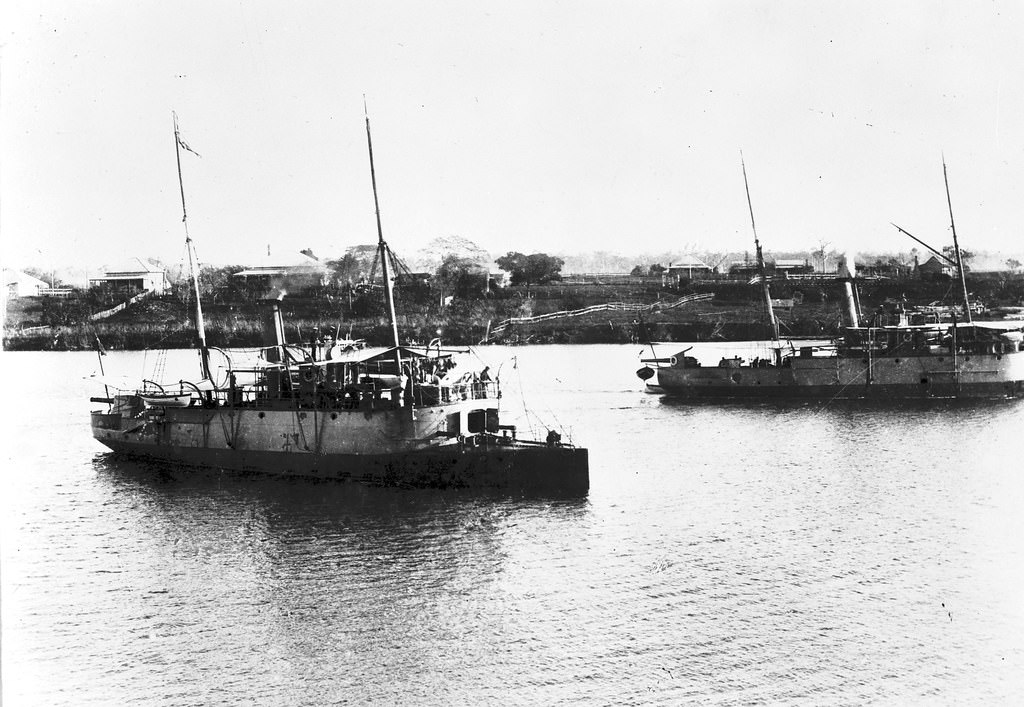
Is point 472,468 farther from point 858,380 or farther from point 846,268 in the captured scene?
point 846,268

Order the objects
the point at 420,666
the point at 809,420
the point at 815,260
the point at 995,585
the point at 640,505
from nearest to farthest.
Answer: the point at 420,666 → the point at 995,585 → the point at 640,505 → the point at 809,420 → the point at 815,260

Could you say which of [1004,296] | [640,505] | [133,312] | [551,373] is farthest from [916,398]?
[133,312]

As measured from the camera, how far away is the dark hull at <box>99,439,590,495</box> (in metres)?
35.1

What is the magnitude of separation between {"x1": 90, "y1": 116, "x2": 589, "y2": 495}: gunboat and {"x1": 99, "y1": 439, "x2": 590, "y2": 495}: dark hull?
0.13 ft

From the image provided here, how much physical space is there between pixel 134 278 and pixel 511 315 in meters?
31.3

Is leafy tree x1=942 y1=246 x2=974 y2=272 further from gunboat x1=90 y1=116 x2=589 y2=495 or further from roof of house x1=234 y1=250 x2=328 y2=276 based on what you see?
roof of house x1=234 y1=250 x2=328 y2=276

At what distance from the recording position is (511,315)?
241 feet

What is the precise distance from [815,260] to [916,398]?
12.5 meters

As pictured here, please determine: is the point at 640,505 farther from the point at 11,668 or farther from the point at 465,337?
the point at 465,337

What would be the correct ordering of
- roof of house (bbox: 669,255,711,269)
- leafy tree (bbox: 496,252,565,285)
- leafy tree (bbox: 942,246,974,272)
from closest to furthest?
1. leafy tree (bbox: 496,252,565,285)
2. leafy tree (bbox: 942,246,974,272)
3. roof of house (bbox: 669,255,711,269)

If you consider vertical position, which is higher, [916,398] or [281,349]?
[281,349]

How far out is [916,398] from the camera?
206ft

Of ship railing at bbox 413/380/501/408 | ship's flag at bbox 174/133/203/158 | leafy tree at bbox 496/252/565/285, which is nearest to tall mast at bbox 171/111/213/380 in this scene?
ship's flag at bbox 174/133/203/158

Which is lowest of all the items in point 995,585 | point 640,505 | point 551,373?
point 995,585
